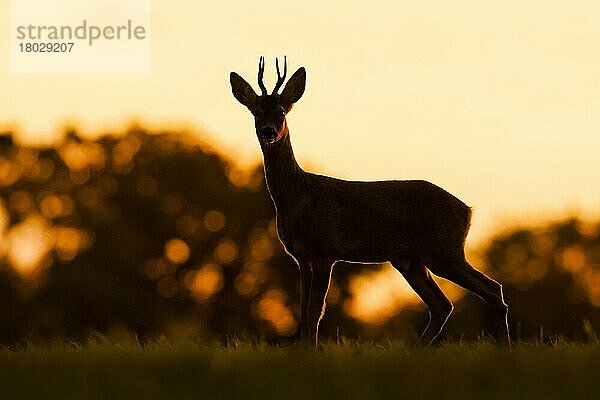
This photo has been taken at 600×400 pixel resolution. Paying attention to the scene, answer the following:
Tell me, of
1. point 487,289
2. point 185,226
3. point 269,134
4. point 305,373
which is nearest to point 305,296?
point 269,134

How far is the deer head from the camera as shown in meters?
14.1

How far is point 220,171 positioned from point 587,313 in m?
20.5

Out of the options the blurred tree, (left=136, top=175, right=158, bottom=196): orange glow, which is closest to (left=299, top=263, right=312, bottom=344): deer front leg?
the blurred tree

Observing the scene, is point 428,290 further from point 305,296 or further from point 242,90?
point 242,90

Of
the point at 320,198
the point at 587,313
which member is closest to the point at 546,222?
the point at 587,313

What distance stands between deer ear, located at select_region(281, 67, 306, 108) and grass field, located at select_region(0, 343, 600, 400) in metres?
3.22

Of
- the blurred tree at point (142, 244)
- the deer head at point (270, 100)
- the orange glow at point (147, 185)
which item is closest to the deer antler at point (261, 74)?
the deer head at point (270, 100)

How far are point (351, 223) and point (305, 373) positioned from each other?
444 centimetres

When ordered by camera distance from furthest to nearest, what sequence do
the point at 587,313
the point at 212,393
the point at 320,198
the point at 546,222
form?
the point at 546,222, the point at 587,313, the point at 320,198, the point at 212,393

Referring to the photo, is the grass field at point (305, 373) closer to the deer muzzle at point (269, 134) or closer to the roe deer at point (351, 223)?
the roe deer at point (351, 223)

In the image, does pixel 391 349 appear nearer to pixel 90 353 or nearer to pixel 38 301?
pixel 90 353

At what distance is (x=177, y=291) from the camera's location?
49.5 m

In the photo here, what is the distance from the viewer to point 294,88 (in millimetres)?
14609

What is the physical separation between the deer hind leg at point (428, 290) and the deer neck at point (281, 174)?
1.57 metres
